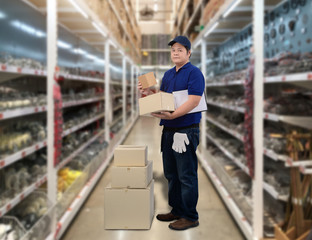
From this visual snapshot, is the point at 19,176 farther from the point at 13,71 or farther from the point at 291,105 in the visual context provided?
the point at 291,105

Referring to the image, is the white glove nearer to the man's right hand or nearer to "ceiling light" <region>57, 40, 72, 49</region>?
the man's right hand

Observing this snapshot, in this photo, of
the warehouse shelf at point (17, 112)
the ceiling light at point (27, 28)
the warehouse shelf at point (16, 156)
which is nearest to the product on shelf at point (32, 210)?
the warehouse shelf at point (16, 156)

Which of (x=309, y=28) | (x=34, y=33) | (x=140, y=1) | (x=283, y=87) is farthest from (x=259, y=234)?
(x=34, y=33)

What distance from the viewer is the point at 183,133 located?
359 mm

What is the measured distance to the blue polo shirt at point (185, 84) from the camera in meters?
0.32

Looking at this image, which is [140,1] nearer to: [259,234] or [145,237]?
[145,237]

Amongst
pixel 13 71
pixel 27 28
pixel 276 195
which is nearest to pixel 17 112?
pixel 13 71

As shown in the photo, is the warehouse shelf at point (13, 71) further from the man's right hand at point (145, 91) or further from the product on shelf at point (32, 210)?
the man's right hand at point (145, 91)

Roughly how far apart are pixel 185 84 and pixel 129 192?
0.47 feet

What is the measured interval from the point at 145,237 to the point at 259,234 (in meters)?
2.77

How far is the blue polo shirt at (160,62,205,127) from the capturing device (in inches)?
12.6

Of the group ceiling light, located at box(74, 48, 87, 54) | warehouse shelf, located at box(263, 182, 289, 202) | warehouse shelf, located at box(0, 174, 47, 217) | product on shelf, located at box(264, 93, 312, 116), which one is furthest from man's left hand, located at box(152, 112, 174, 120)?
ceiling light, located at box(74, 48, 87, 54)

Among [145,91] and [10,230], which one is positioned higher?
[145,91]

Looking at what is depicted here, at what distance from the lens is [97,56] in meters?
5.99
